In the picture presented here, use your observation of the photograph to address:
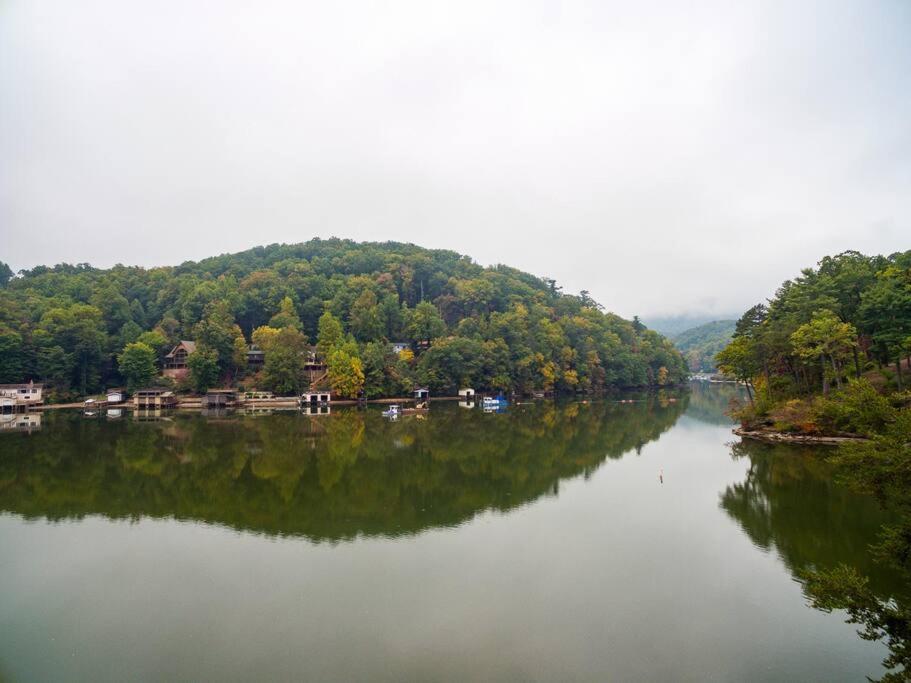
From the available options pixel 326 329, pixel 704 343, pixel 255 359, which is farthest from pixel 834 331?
pixel 704 343

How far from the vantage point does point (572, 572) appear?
1173 cm

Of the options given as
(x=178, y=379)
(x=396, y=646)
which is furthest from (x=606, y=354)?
(x=396, y=646)

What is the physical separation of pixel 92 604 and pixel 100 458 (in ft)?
53.1

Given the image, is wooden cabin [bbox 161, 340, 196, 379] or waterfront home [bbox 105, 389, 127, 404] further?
wooden cabin [bbox 161, 340, 196, 379]

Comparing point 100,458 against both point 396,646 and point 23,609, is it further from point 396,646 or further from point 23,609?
point 396,646

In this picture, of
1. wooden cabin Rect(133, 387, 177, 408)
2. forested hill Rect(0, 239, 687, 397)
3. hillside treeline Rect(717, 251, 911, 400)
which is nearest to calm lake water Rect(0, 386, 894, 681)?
hillside treeline Rect(717, 251, 911, 400)

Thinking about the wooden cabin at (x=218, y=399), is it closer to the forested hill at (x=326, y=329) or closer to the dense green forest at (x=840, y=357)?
the forested hill at (x=326, y=329)

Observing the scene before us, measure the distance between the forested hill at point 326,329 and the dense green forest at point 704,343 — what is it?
61067mm

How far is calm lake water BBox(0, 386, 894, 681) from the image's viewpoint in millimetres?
8344

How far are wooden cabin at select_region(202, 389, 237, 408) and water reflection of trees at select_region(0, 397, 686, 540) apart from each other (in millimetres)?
9054

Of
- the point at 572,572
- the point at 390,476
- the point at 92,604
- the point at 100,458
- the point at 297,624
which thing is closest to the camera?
the point at 297,624

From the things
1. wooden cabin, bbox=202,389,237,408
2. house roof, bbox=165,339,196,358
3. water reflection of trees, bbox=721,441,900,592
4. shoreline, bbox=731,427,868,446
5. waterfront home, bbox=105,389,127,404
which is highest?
house roof, bbox=165,339,196,358

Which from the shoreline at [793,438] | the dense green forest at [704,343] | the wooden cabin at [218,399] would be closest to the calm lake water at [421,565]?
the shoreline at [793,438]

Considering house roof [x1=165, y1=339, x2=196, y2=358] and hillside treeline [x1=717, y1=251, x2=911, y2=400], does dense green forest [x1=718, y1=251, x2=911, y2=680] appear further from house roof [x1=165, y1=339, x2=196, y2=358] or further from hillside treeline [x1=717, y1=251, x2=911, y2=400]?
house roof [x1=165, y1=339, x2=196, y2=358]
